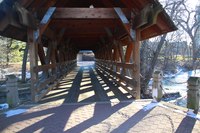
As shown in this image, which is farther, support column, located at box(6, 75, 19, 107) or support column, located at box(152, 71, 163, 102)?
support column, located at box(152, 71, 163, 102)

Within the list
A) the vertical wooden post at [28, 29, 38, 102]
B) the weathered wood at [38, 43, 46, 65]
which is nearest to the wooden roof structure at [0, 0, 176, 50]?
the vertical wooden post at [28, 29, 38, 102]

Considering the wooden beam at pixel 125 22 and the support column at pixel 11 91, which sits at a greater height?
the wooden beam at pixel 125 22

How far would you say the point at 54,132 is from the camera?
4355mm

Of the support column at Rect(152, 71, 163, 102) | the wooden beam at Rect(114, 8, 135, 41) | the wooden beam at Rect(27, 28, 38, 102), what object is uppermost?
the wooden beam at Rect(114, 8, 135, 41)

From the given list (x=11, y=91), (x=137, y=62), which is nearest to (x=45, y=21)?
(x=11, y=91)

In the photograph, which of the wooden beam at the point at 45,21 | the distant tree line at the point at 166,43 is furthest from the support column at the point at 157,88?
the distant tree line at the point at 166,43

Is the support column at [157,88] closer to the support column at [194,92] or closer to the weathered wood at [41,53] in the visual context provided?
the support column at [194,92]

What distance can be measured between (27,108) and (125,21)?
360 cm

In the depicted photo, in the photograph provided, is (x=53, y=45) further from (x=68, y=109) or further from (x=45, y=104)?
(x=68, y=109)

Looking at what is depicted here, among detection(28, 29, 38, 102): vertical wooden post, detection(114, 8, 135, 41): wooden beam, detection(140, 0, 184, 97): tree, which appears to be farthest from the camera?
detection(140, 0, 184, 97): tree

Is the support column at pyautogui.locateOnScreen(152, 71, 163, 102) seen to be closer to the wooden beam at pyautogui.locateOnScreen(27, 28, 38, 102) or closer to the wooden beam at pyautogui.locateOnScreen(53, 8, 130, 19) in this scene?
the wooden beam at pyautogui.locateOnScreen(53, 8, 130, 19)

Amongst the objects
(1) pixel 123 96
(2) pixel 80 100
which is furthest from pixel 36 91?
(1) pixel 123 96

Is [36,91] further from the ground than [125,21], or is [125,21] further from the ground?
[125,21]

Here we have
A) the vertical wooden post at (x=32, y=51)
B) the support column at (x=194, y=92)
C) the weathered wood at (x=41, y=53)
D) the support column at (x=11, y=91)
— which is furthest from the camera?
the weathered wood at (x=41, y=53)
